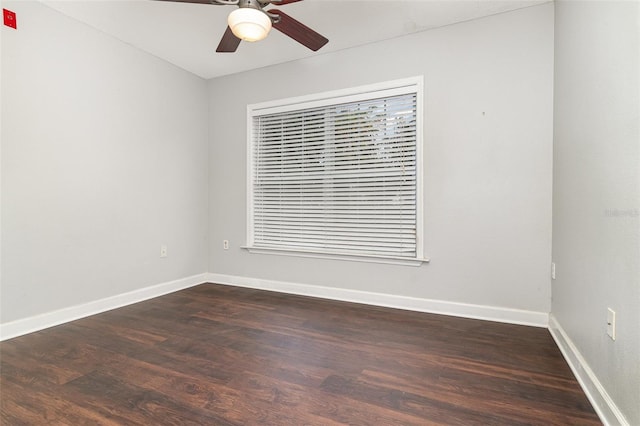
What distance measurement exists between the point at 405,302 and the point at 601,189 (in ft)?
5.90

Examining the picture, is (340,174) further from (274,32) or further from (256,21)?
(256,21)

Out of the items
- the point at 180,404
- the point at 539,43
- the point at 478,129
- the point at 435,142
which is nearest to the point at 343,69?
the point at 435,142

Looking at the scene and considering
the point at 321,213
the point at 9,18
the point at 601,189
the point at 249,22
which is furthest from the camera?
the point at 321,213

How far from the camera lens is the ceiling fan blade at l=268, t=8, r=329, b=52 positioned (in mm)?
1973

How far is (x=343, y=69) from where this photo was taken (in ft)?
10.4

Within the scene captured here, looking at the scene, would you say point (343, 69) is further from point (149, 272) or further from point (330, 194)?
point (149, 272)

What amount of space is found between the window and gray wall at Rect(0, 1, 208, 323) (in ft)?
2.94

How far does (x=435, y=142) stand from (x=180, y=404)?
266 centimetres

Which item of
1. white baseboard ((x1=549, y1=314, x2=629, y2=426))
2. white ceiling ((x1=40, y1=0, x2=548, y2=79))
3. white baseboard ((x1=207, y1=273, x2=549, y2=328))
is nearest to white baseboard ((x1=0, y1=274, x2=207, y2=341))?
white baseboard ((x1=207, y1=273, x2=549, y2=328))

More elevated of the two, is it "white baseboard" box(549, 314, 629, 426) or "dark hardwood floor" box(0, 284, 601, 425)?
"white baseboard" box(549, 314, 629, 426)

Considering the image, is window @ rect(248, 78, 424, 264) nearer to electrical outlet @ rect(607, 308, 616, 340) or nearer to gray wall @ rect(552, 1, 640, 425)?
gray wall @ rect(552, 1, 640, 425)

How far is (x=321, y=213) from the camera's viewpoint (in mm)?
3338

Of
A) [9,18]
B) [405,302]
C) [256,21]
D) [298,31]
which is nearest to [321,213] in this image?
[405,302]

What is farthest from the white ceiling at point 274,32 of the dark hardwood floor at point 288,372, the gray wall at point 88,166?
the dark hardwood floor at point 288,372
